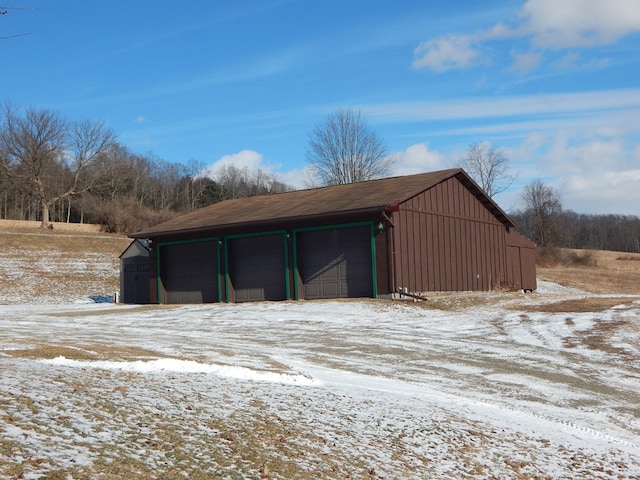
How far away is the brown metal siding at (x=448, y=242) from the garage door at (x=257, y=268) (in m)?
5.22

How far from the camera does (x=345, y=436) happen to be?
7.13m

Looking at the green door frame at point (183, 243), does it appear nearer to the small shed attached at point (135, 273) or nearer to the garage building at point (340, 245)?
the garage building at point (340, 245)

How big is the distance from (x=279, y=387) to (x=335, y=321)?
11591 millimetres

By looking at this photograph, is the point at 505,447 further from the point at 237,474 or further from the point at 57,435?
the point at 57,435

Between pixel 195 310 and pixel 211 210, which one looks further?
pixel 211 210

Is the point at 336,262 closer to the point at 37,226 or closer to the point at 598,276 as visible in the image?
the point at 598,276

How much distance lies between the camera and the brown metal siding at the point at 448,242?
2659 cm

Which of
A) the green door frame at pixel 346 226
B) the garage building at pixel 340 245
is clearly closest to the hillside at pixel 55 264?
the garage building at pixel 340 245

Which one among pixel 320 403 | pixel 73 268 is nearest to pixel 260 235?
pixel 320 403

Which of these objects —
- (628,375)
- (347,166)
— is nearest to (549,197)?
(347,166)

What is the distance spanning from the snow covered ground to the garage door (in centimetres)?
986

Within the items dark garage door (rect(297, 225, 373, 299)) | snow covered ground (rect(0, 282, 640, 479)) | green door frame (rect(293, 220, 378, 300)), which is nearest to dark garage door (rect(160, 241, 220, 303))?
green door frame (rect(293, 220, 378, 300))

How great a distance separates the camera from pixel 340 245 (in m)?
26.6

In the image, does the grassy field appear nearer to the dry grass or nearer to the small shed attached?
the small shed attached
